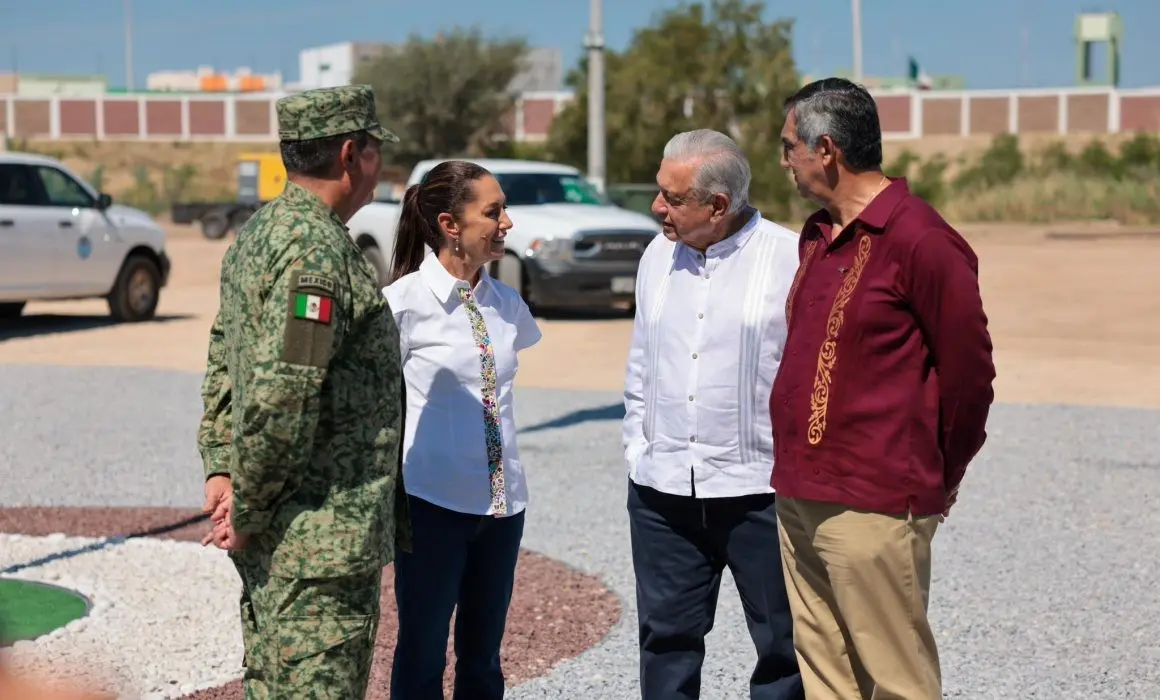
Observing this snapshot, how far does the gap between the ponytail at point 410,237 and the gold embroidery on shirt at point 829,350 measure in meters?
1.18

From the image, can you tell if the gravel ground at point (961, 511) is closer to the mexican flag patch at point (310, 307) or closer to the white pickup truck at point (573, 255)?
the mexican flag patch at point (310, 307)

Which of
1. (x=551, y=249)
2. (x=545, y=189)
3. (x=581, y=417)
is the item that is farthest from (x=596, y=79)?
(x=581, y=417)

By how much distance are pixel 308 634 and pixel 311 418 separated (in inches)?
17.9

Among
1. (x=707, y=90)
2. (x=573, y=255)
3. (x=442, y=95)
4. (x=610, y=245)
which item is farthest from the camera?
(x=442, y=95)

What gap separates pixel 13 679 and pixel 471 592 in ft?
9.06

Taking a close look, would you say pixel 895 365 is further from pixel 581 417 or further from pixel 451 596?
pixel 581 417

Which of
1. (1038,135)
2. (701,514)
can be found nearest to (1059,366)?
(701,514)

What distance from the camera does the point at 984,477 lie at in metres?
9.39

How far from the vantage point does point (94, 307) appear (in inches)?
853

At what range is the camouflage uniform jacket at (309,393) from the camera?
10.4 feet

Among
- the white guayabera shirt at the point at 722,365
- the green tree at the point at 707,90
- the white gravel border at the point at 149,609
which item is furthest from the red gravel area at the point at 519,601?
the green tree at the point at 707,90

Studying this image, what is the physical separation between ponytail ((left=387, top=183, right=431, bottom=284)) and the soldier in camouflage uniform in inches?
35.3

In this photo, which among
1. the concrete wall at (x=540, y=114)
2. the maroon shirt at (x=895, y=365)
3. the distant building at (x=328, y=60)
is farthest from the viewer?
the distant building at (x=328, y=60)

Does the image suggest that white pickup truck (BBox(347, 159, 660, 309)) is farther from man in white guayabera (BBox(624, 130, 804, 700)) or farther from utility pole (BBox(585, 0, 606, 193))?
man in white guayabera (BBox(624, 130, 804, 700))
